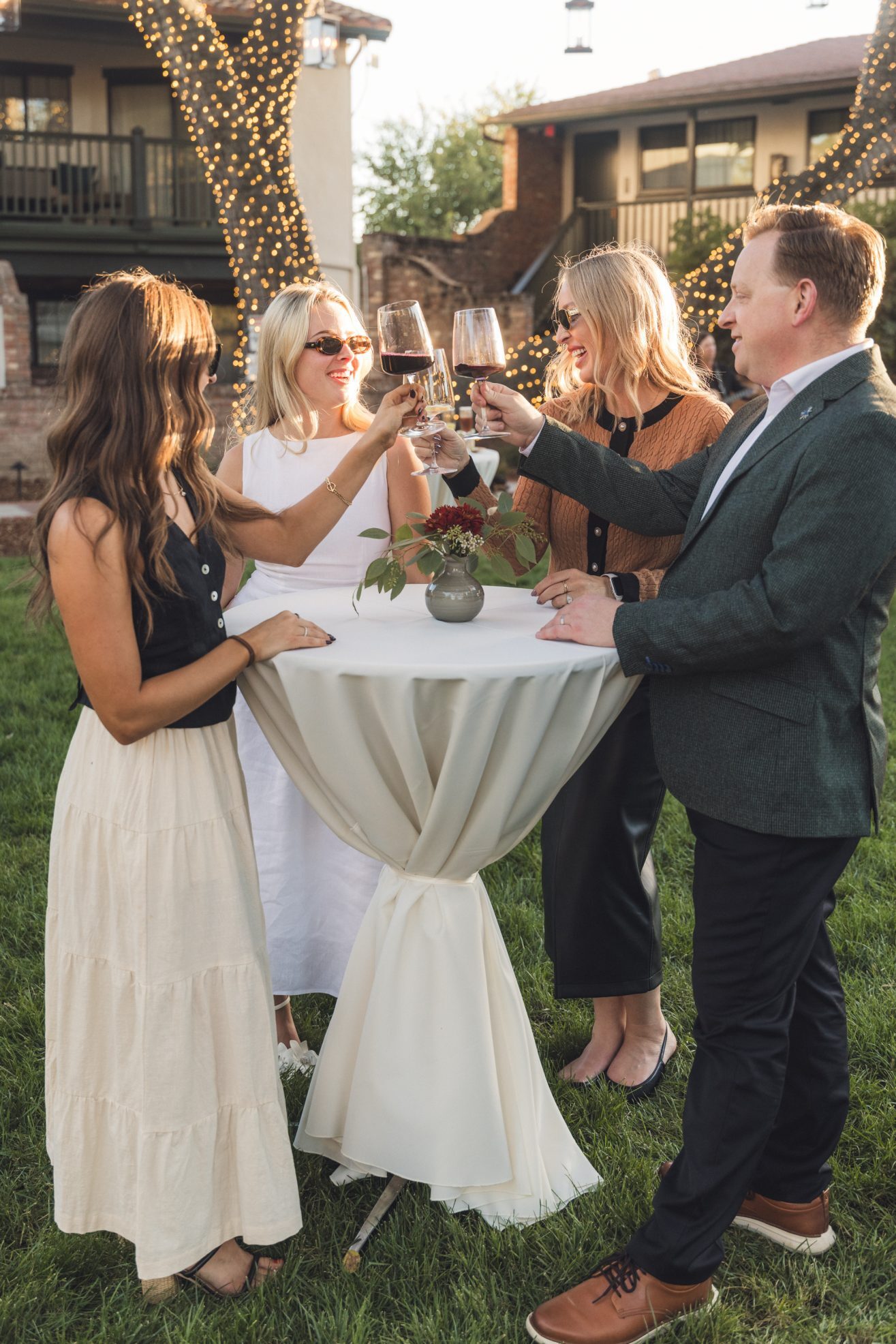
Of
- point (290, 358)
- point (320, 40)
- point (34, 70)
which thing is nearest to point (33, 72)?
point (34, 70)

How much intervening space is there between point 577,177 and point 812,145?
4.53m

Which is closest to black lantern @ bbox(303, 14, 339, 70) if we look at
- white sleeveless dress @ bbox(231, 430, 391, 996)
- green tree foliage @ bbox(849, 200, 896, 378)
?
green tree foliage @ bbox(849, 200, 896, 378)

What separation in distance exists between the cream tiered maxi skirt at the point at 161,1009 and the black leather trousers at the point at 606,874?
38.5 inches

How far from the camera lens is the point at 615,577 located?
265 centimetres

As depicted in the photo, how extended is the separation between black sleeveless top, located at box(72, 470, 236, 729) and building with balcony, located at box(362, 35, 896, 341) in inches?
708

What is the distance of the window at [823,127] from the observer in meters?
20.9

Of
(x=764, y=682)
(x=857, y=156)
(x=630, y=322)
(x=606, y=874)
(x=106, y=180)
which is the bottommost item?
(x=606, y=874)

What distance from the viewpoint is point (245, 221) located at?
33.6 ft

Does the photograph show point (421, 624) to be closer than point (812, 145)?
Yes

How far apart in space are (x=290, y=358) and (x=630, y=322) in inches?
38.1

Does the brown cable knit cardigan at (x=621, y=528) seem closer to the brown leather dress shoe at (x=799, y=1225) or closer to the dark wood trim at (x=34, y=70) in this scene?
the brown leather dress shoe at (x=799, y=1225)

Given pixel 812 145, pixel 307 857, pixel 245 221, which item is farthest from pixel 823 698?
pixel 812 145

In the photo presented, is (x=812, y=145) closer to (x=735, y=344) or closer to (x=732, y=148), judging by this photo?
(x=732, y=148)

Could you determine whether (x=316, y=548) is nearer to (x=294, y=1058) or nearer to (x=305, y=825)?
(x=305, y=825)
